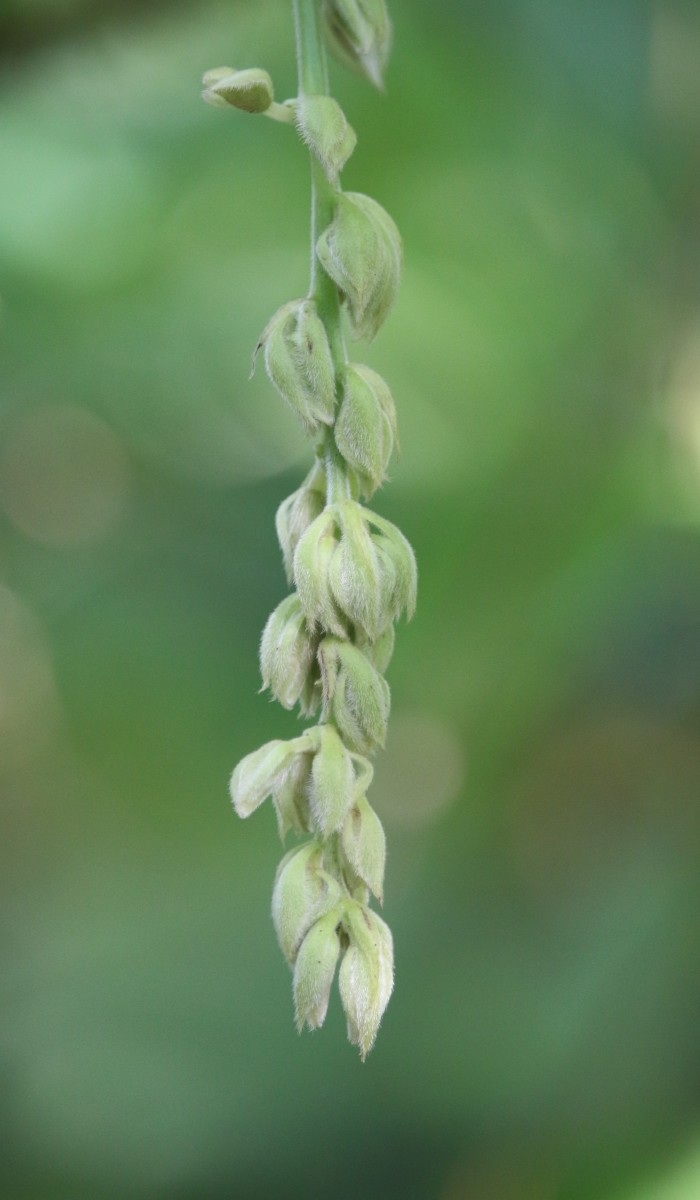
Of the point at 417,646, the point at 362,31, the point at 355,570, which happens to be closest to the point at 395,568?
the point at 355,570

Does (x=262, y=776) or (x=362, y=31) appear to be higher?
(x=362, y=31)

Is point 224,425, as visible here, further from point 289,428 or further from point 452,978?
point 452,978

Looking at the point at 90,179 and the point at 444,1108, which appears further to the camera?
the point at 444,1108

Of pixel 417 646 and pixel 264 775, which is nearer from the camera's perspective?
pixel 264 775

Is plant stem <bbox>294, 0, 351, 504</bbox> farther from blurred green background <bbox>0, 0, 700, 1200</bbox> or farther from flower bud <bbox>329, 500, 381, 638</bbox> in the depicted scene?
blurred green background <bbox>0, 0, 700, 1200</bbox>

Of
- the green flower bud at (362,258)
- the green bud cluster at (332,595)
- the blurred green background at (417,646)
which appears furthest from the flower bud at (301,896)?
the blurred green background at (417,646)

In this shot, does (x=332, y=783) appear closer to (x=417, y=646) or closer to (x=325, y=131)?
(x=325, y=131)

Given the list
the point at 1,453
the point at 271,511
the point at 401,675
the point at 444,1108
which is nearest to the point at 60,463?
the point at 1,453

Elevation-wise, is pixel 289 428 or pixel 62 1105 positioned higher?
pixel 289 428
